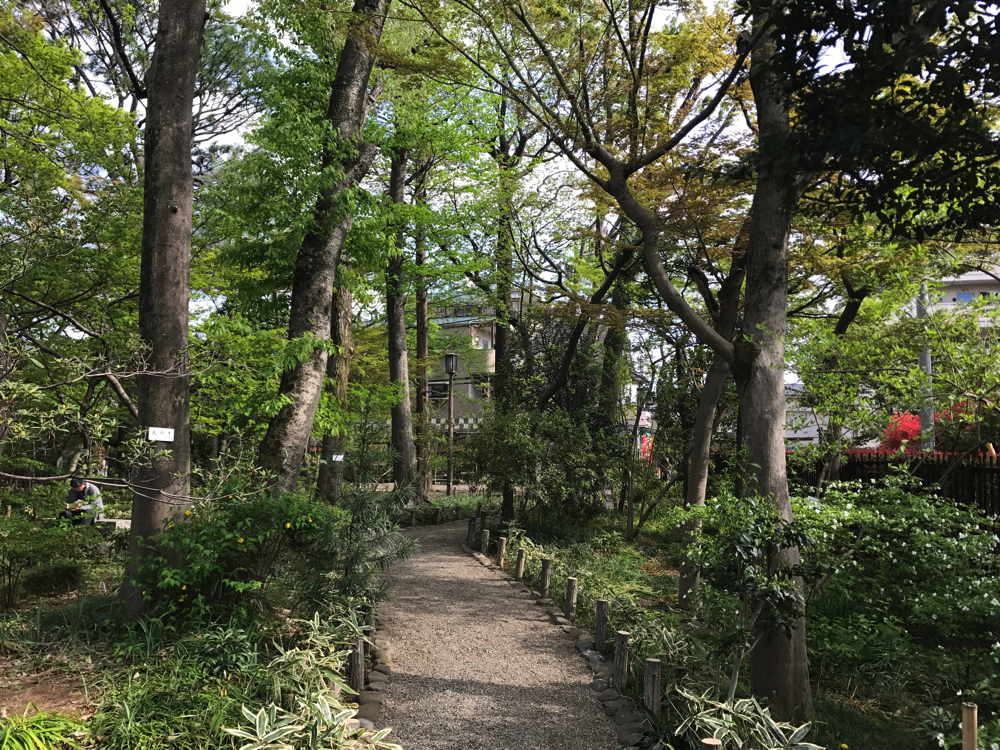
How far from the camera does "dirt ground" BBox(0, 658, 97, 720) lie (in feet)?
14.4

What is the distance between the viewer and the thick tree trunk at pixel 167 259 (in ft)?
19.2

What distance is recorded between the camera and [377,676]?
6078mm

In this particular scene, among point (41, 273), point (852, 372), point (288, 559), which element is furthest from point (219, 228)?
point (852, 372)

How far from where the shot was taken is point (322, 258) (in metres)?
8.03

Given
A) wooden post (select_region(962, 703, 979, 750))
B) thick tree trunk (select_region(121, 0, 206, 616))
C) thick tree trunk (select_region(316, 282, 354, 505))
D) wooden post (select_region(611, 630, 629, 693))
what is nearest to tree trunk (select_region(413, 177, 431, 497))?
thick tree trunk (select_region(316, 282, 354, 505))

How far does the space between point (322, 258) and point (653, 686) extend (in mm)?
5985

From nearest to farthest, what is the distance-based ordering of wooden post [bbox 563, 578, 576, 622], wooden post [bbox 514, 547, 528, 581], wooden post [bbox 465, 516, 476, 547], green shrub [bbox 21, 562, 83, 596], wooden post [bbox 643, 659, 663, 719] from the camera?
wooden post [bbox 643, 659, 663, 719]
green shrub [bbox 21, 562, 83, 596]
wooden post [bbox 563, 578, 576, 622]
wooden post [bbox 514, 547, 528, 581]
wooden post [bbox 465, 516, 476, 547]

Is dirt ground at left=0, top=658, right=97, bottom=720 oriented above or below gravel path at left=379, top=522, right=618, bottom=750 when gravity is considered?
above

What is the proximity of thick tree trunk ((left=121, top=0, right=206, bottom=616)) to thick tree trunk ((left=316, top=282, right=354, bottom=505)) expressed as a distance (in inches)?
144

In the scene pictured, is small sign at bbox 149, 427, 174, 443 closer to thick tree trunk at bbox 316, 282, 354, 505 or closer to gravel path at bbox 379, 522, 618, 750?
gravel path at bbox 379, 522, 618, 750

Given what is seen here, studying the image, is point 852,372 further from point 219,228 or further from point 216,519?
point 219,228

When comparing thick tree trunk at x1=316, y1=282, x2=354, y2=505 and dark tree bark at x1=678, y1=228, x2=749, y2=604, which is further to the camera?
thick tree trunk at x1=316, y1=282, x2=354, y2=505

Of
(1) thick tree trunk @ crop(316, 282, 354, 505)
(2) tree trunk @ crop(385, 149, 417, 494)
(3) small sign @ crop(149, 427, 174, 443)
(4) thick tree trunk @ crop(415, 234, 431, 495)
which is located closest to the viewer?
(3) small sign @ crop(149, 427, 174, 443)

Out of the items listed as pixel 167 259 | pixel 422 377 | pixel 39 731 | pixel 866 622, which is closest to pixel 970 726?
pixel 866 622
